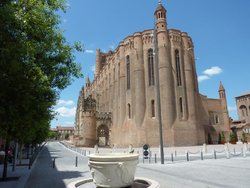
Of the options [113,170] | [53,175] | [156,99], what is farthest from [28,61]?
[156,99]

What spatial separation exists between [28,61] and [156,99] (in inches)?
1422

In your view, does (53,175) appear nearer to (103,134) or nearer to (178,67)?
(178,67)

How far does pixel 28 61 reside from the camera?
9.30 m

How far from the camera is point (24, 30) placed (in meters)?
→ 8.71

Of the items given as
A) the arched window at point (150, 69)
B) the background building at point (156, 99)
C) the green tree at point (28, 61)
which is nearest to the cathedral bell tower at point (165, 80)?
the background building at point (156, 99)

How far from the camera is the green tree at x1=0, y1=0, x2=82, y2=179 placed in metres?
7.74

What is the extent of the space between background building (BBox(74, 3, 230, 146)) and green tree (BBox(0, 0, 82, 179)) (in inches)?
1227

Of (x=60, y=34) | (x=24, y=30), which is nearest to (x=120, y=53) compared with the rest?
(x=60, y=34)

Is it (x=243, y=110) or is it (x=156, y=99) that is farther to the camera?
(x=243, y=110)

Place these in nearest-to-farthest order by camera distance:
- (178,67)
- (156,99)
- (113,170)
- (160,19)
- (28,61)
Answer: (113,170) → (28,61) → (156,99) → (178,67) → (160,19)

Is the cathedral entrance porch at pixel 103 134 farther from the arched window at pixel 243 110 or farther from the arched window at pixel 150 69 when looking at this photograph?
the arched window at pixel 243 110

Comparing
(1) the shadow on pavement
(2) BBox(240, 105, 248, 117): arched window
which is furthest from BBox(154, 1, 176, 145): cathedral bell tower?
(2) BBox(240, 105, 248, 117): arched window

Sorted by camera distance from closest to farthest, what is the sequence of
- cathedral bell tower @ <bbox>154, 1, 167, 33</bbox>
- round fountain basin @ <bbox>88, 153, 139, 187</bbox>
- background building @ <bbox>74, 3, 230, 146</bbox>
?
round fountain basin @ <bbox>88, 153, 139, 187</bbox> < background building @ <bbox>74, 3, 230, 146</bbox> < cathedral bell tower @ <bbox>154, 1, 167, 33</bbox>

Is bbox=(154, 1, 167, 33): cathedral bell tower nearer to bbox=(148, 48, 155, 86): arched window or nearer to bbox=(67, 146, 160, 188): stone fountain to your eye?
bbox=(148, 48, 155, 86): arched window
